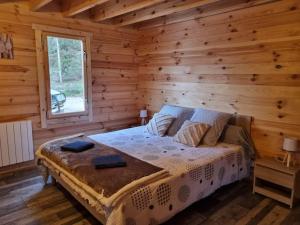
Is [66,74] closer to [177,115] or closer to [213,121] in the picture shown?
[177,115]

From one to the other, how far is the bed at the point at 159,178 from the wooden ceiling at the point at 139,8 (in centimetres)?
173

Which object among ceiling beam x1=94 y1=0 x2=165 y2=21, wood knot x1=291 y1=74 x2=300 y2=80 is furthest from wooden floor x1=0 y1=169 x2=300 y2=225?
ceiling beam x1=94 y1=0 x2=165 y2=21

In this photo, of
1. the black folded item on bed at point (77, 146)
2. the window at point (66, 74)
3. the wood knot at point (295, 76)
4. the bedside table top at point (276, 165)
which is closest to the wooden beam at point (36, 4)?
the window at point (66, 74)

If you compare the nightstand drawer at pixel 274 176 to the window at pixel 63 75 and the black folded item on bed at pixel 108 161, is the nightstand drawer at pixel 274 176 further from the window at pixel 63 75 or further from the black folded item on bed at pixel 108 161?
the window at pixel 63 75

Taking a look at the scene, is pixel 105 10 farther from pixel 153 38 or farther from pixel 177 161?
pixel 177 161

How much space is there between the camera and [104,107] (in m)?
4.16

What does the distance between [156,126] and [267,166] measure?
1541mm

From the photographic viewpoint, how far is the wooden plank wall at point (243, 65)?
2682mm

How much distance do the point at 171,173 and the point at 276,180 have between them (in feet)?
4.06

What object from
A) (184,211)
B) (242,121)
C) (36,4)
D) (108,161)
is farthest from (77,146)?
(242,121)

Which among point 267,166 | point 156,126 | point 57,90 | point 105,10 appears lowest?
point 267,166

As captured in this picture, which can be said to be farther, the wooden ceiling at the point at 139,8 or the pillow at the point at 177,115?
the pillow at the point at 177,115

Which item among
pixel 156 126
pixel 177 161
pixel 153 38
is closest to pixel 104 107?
pixel 156 126

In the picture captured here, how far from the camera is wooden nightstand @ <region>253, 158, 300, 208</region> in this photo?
2432mm
